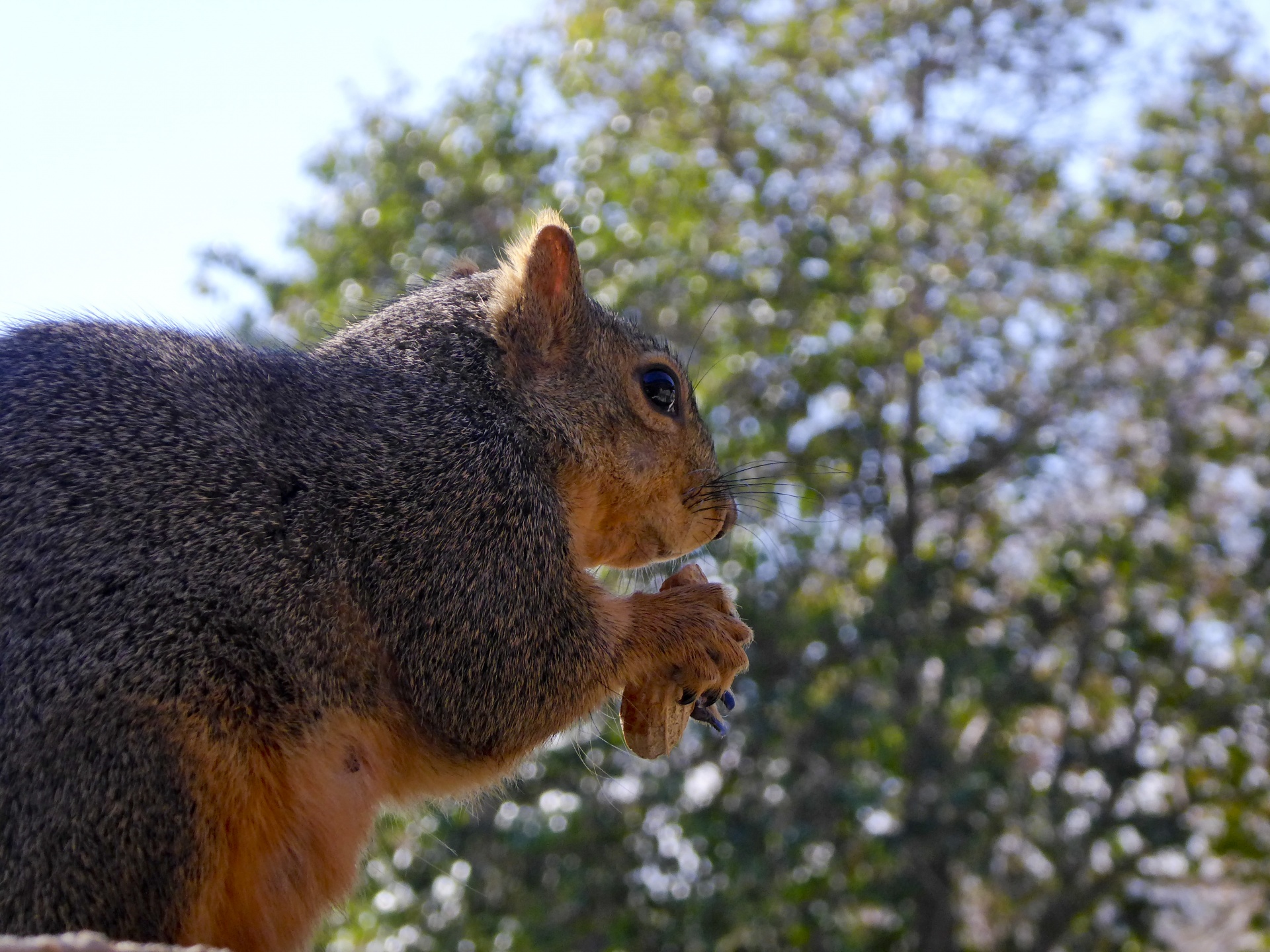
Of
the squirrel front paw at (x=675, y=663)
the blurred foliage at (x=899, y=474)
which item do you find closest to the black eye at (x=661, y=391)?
the squirrel front paw at (x=675, y=663)

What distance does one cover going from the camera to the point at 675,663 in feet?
8.68

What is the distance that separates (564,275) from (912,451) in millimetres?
3849

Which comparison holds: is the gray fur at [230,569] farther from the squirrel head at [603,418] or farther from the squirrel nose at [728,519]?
the squirrel nose at [728,519]

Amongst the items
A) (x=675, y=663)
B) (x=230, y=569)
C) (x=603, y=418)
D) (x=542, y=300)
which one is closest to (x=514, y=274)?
(x=542, y=300)

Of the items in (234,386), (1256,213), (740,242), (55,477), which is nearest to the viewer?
(55,477)

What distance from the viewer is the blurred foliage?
5.68 meters

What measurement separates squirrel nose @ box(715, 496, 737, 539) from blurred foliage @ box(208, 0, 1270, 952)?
2.29 m

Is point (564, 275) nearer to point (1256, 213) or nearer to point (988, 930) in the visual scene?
point (1256, 213)

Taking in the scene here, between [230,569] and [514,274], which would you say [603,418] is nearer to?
[514,274]

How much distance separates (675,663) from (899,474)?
4.80 meters

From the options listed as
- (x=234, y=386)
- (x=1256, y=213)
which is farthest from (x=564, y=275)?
(x=1256, y=213)

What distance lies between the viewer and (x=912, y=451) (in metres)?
6.52

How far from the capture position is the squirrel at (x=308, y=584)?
199 cm

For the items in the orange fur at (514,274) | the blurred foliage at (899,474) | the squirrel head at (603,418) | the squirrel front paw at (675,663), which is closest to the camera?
the squirrel front paw at (675,663)
